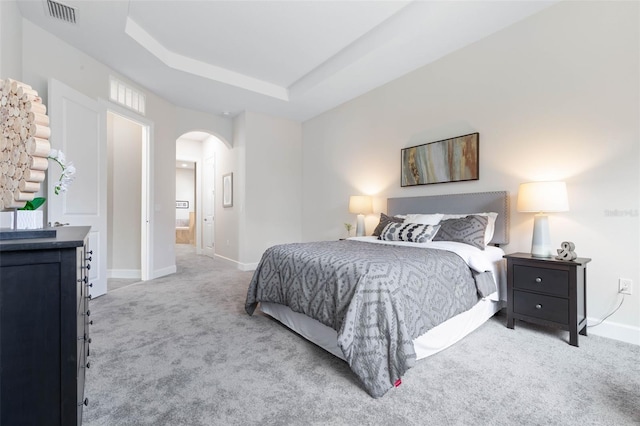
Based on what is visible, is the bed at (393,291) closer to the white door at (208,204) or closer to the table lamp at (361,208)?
the table lamp at (361,208)

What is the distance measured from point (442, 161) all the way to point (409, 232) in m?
1.03

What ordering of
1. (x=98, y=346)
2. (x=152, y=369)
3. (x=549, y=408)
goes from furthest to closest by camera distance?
1. (x=98, y=346)
2. (x=152, y=369)
3. (x=549, y=408)

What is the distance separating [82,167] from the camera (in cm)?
315

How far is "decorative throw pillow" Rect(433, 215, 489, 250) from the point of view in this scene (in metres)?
2.67

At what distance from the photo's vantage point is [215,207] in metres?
6.29

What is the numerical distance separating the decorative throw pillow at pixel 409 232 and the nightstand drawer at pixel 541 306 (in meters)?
0.84

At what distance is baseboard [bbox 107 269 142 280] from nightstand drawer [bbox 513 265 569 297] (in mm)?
4837

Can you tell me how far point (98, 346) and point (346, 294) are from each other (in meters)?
1.87

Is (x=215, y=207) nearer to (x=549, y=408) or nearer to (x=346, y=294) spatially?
(x=346, y=294)

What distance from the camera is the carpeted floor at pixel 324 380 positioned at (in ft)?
4.64

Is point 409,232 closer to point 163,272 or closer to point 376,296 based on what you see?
point 376,296

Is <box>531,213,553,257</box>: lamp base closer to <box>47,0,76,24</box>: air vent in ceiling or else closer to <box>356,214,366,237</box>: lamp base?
<box>356,214,366,237</box>: lamp base

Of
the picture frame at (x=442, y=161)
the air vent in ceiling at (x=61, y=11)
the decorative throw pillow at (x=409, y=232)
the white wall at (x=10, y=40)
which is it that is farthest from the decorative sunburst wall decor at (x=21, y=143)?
the picture frame at (x=442, y=161)

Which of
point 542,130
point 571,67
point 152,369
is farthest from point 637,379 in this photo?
point 152,369
